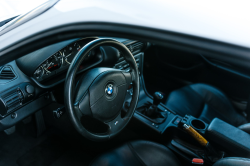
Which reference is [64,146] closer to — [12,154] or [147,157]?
[12,154]

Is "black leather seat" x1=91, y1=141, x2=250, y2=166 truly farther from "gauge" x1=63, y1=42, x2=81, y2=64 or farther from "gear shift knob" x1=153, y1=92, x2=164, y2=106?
"gauge" x1=63, y1=42, x2=81, y2=64

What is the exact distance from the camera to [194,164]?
1462mm

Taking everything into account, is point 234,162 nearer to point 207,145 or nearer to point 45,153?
point 207,145

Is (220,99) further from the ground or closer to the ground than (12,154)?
further from the ground

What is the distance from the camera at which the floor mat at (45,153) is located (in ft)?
5.89

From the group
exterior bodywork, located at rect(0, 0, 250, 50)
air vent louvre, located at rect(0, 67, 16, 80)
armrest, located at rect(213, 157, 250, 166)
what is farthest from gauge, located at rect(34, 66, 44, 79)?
armrest, located at rect(213, 157, 250, 166)

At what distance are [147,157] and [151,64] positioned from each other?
1746mm

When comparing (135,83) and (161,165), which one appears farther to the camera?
(135,83)

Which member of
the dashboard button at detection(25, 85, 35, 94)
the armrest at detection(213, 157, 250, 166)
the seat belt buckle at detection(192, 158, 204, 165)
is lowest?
the seat belt buckle at detection(192, 158, 204, 165)

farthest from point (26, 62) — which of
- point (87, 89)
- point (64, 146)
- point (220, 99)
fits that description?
point (220, 99)

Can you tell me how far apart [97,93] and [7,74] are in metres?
0.59

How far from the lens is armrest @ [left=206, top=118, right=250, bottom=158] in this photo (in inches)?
44.8

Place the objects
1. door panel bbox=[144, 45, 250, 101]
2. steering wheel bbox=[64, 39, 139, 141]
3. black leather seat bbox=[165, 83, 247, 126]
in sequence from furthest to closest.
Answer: door panel bbox=[144, 45, 250, 101] → black leather seat bbox=[165, 83, 247, 126] → steering wheel bbox=[64, 39, 139, 141]

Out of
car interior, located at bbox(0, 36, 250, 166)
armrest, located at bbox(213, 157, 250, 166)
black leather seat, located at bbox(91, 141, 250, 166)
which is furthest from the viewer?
black leather seat, located at bbox(91, 141, 250, 166)
